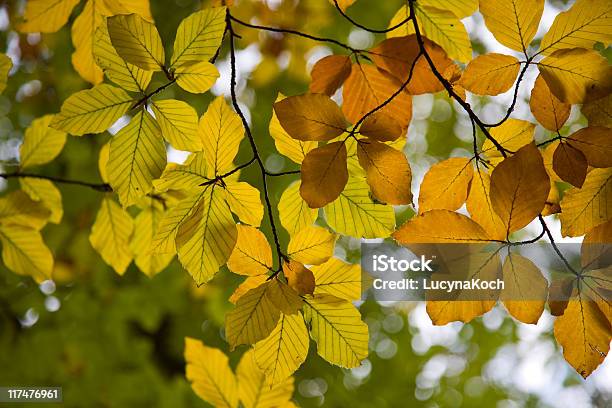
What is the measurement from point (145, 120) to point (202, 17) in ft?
0.37

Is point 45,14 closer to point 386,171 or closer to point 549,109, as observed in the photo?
point 386,171

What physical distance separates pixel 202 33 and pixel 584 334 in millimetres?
437

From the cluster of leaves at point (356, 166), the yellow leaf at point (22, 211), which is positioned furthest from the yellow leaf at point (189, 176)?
the yellow leaf at point (22, 211)

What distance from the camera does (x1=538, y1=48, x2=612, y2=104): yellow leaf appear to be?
465mm

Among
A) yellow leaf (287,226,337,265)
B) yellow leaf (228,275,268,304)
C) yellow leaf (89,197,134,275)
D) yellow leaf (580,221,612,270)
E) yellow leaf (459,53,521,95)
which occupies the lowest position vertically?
yellow leaf (89,197,134,275)

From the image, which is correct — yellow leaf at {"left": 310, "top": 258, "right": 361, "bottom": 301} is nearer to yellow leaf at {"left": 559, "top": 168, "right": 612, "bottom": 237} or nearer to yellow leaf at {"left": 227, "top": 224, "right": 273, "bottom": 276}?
yellow leaf at {"left": 227, "top": 224, "right": 273, "bottom": 276}

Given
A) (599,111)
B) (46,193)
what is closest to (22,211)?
(46,193)

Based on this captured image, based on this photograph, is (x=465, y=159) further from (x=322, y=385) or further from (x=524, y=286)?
(x=322, y=385)

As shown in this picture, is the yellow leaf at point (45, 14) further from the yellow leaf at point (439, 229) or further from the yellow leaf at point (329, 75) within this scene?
the yellow leaf at point (439, 229)

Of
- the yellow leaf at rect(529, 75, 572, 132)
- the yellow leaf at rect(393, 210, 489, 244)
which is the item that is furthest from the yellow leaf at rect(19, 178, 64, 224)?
the yellow leaf at rect(529, 75, 572, 132)

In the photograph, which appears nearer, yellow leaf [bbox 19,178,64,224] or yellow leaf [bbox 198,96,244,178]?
yellow leaf [bbox 198,96,244,178]

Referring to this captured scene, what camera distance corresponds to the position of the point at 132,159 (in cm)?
51

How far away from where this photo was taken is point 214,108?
52 cm

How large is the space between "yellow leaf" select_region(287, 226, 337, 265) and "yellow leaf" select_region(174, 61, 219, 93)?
0.57ft
